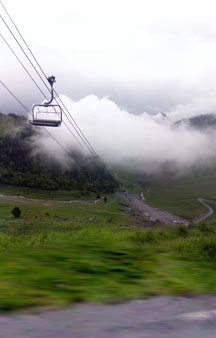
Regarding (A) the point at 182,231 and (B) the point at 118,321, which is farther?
(A) the point at 182,231

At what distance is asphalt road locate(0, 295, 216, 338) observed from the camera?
2.94 meters

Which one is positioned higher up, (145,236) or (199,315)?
(145,236)

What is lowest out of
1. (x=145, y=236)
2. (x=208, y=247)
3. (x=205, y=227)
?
(x=208, y=247)

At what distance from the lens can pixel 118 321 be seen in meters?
3.29

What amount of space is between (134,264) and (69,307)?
277cm

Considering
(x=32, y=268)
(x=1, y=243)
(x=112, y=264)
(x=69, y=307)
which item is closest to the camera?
(x=69, y=307)

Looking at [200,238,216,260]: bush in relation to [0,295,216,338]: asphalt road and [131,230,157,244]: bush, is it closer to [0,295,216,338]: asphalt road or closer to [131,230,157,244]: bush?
[131,230,157,244]: bush

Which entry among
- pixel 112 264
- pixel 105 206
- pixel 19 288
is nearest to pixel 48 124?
pixel 112 264

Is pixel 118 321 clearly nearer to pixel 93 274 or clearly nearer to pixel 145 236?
pixel 93 274

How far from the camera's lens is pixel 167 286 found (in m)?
4.81

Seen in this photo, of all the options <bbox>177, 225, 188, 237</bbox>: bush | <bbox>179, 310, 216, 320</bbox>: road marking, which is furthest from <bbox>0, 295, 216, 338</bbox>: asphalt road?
<bbox>177, 225, 188, 237</bbox>: bush

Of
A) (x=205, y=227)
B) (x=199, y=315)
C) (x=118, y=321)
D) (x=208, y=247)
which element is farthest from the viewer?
(x=205, y=227)

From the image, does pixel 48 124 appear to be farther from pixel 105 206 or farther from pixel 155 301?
pixel 105 206

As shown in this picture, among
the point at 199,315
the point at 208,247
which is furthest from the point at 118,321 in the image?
the point at 208,247
